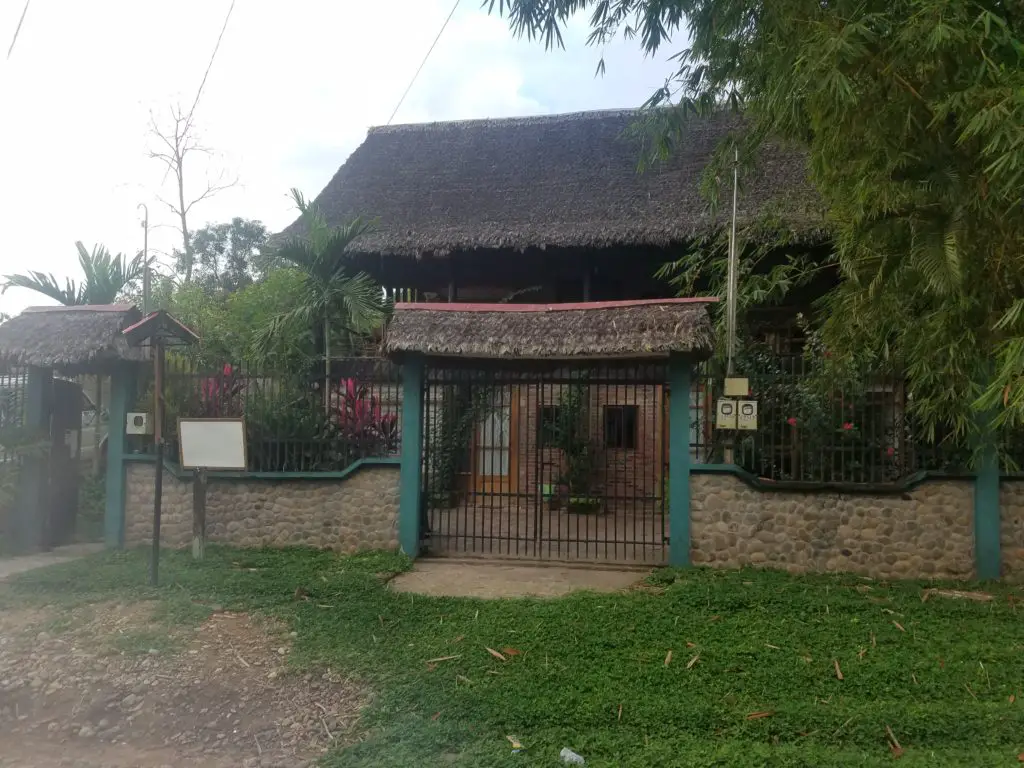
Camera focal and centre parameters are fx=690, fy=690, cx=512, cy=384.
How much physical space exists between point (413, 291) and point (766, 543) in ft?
26.4

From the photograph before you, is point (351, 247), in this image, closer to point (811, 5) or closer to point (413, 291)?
point (413, 291)

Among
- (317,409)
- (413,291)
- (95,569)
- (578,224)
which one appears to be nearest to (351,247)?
(413,291)

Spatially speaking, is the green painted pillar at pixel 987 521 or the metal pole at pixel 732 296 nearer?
the green painted pillar at pixel 987 521

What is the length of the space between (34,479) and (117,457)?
3.51 ft

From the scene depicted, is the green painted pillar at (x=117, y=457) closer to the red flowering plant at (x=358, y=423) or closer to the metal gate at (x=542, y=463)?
the red flowering plant at (x=358, y=423)

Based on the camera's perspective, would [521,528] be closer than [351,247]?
Yes

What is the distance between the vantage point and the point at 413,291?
12789mm

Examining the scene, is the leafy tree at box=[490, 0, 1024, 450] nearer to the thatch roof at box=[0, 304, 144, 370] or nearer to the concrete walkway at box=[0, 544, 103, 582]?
the thatch roof at box=[0, 304, 144, 370]

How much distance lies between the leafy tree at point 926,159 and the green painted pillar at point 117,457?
5.76m

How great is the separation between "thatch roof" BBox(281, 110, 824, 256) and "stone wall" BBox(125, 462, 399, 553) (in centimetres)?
516

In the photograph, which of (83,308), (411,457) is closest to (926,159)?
(411,457)

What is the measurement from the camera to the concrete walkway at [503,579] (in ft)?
20.6

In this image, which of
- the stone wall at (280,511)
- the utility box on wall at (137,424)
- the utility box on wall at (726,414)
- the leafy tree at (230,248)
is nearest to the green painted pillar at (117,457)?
the stone wall at (280,511)

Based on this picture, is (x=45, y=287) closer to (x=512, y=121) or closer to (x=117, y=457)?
(x=117, y=457)
